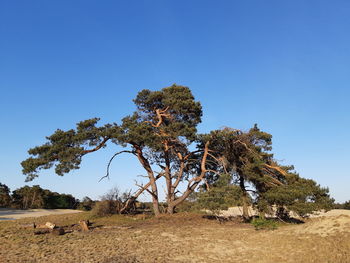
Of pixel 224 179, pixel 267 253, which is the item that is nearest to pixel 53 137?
pixel 224 179

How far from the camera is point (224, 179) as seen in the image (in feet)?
51.8

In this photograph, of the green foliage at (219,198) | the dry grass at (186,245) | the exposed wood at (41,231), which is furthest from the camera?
the green foliage at (219,198)

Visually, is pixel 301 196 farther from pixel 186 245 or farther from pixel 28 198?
pixel 28 198

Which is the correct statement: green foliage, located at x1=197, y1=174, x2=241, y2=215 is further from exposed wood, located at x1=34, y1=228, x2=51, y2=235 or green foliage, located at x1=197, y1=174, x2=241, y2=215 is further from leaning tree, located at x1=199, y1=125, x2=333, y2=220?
exposed wood, located at x1=34, y1=228, x2=51, y2=235

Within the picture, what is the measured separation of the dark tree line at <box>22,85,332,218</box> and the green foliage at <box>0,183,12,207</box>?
74.8 feet

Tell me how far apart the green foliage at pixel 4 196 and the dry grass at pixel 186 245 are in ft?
83.7

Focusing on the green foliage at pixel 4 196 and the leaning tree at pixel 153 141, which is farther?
the green foliage at pixel 4 196

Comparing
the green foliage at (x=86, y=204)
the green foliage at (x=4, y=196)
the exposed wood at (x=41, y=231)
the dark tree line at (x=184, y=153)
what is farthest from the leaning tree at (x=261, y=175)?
the green foliage at (x=4, y=196)

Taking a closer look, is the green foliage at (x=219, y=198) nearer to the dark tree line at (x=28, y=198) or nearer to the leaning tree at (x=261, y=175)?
the leaning tree at (x=261, y=175)

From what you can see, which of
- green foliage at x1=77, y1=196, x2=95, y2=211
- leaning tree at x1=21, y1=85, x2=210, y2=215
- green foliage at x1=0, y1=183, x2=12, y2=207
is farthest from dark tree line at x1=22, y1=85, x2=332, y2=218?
green foliage at x1=0, y1=183, x2=12, y2=207

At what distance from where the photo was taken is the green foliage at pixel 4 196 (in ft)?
114

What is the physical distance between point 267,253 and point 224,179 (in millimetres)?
6891

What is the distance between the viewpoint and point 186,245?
411 inches

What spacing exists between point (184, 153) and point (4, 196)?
28048mm
